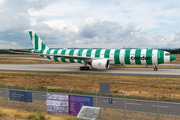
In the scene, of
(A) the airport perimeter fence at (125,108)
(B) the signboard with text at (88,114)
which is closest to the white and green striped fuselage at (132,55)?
(A) the airport perimeter fence at (125,108)

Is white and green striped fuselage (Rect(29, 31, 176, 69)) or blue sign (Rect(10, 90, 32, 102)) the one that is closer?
blue sign (Rect(10, 90, 32, 102))

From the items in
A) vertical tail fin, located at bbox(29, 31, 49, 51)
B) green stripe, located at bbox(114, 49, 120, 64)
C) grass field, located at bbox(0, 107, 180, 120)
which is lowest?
grass field, located at bbox(0, 107, 180, 120)

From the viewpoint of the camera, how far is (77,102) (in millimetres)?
11617

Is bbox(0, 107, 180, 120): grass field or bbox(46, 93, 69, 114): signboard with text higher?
bbox(46, 93, 69, 114): signboard with text

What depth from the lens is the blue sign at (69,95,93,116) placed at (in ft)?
37.3

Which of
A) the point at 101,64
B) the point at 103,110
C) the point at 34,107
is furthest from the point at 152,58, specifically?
the point at 34,107

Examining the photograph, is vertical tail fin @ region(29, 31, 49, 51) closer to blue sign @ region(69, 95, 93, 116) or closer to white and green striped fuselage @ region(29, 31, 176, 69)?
white and green striped fuselage @ region(29, 31, 176, 69)

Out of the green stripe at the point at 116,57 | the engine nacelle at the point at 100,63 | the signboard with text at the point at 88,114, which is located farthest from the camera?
the green stripe at the point at 116,57

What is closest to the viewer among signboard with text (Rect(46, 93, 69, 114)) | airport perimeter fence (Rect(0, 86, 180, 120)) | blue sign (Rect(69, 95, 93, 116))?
airport perimeter fence (Rect(0, 86, 180, 120))

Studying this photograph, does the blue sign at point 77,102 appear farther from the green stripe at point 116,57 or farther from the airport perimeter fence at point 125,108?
the green stripe at point 116,57

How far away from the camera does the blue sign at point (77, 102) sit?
1136 centimetres

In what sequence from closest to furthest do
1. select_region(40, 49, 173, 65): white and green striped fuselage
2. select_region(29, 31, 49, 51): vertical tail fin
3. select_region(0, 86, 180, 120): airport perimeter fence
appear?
1. select_region(0, 86, 180, 120): airport perimeter fence
2. select_region(40, 49, 173, 65): white and green striped fuselage
3. select_region(29, 31, 49, 51): vertical tail fin

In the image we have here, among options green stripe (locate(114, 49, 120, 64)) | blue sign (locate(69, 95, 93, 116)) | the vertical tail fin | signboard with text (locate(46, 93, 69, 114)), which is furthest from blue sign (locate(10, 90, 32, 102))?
the vertical tail fin

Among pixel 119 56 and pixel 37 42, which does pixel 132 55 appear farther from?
pixel 37 42
